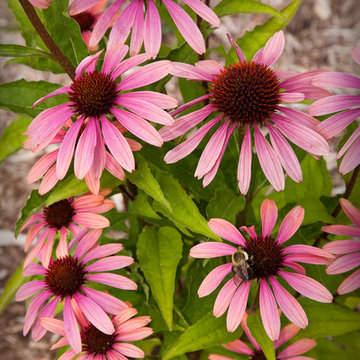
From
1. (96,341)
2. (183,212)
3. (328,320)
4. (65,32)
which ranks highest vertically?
(65,32)

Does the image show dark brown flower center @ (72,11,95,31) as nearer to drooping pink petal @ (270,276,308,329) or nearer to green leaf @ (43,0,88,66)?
green leaf @ (43,0,88,66)

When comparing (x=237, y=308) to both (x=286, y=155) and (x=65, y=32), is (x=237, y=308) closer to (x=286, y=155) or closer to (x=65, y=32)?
(x=286, y=155)

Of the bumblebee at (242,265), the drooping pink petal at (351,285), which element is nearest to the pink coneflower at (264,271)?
the bumblebee at (242,265)

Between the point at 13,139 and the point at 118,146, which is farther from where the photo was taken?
the point at 13,139

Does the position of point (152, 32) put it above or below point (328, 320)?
above

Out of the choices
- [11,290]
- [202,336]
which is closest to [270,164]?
[202,336]

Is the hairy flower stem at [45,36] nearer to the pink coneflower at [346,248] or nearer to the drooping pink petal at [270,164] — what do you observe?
the drooping pink petal at [270,164]

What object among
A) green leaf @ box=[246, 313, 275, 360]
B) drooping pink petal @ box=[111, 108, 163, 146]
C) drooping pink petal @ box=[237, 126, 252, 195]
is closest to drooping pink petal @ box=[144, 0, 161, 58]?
drooping pink petal @ box=[111, 108, 163, 146]
